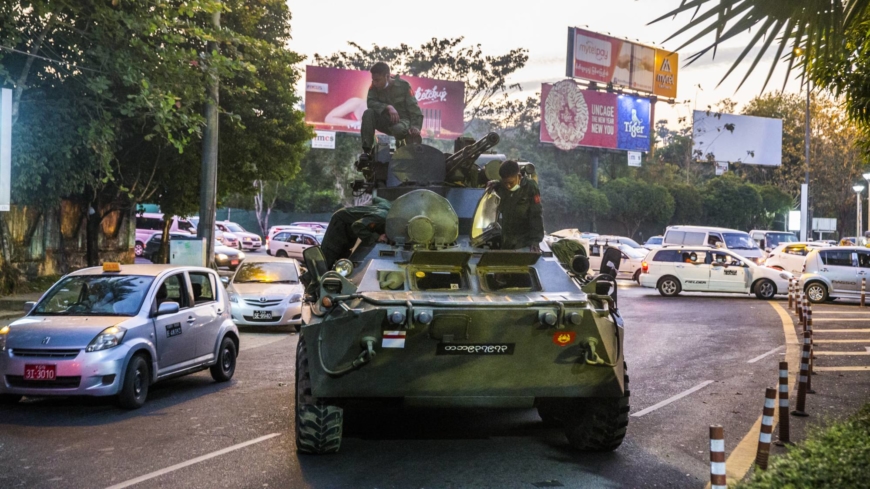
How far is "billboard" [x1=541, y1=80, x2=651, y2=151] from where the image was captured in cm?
5691

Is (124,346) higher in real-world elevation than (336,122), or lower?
lower

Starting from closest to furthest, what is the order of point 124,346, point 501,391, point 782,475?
→ point 782,475
point 501,391
point 124,346

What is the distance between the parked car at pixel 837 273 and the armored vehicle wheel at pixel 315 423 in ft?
76.7

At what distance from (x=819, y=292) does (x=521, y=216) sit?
72.2 feet

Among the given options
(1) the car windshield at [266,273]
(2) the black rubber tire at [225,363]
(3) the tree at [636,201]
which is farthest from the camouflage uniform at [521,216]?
(3) the tree at [636,201]

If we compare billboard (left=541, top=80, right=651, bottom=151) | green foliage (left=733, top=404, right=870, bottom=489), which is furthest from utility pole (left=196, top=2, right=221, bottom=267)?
billboard (left=541, top=80, right=651, bottom=151)

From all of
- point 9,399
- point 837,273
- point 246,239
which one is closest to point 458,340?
point 9,399

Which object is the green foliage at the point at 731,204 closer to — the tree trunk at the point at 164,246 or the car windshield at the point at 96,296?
the tree trunk at the point at 164,246

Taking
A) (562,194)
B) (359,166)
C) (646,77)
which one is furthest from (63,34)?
(646,77)

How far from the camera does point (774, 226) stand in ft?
232

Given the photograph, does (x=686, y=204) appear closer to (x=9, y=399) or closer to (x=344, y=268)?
(x=9, y=399)

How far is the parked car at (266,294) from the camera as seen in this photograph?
19.5 m

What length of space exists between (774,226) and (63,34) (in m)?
60.1

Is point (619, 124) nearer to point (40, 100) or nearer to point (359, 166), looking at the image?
point (40, 100)
